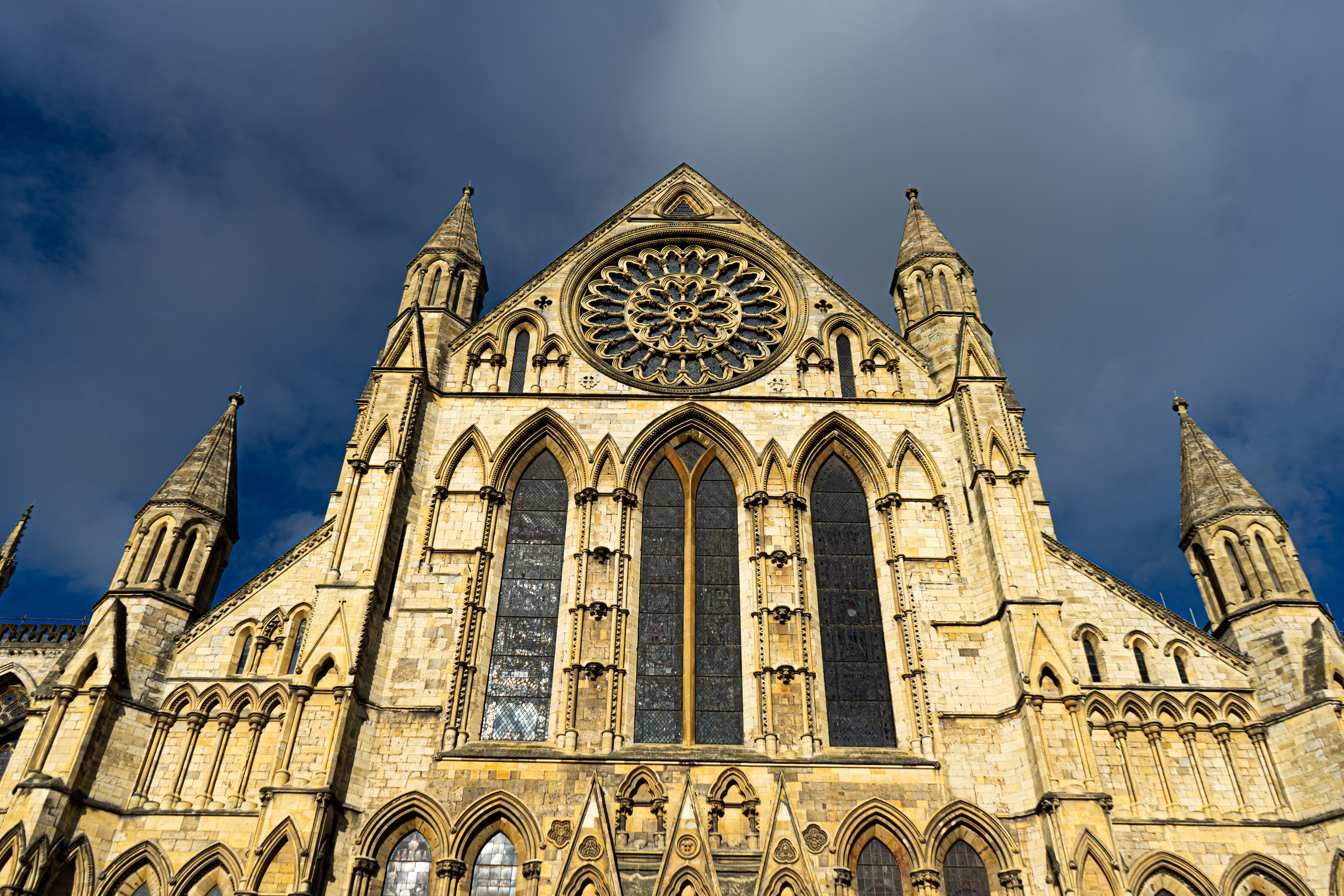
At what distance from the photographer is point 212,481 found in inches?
762

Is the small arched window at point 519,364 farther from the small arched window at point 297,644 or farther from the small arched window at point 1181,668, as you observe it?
the small arched window at point 1181,668

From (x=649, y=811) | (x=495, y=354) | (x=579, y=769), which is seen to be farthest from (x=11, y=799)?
(x=495, y=354)

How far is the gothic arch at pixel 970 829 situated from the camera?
15.2 metres

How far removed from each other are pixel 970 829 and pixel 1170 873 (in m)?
2.93

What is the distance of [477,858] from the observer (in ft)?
50.1

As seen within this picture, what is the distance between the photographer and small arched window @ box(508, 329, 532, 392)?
21328 mm

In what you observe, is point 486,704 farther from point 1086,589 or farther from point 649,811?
point 1086,589

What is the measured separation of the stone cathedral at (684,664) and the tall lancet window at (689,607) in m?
0.06

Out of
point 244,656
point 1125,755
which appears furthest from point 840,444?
point 244,656

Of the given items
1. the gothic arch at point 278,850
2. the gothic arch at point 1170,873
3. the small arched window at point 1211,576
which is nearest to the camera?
the gothic arch at point 278,850

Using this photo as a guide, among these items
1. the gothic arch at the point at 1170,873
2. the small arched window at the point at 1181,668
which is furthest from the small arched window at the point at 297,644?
the small arched window at the point at 1181,668

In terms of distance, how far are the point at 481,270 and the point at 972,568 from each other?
13.2m

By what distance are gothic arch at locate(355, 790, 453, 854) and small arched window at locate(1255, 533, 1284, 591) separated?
14.7 m

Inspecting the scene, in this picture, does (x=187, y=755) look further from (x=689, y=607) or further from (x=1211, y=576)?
(x=1211, y=576)
